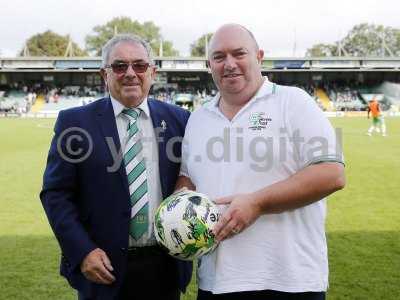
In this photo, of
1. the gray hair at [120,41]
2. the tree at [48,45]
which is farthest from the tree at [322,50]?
the gray hair at [120,41]

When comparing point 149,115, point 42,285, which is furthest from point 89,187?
point 42,285

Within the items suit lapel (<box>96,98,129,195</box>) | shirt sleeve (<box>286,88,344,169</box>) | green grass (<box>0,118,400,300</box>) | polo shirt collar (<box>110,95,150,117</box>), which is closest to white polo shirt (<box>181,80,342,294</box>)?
shirt sleeve (<box>286,88,344,169</box>)

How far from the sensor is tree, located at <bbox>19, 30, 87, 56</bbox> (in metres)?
87.4

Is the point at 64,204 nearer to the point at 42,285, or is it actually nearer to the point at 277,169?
the point at 277,169

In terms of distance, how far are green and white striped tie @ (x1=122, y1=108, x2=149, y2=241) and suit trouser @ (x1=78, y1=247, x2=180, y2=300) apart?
14 cm

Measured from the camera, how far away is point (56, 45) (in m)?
87.8

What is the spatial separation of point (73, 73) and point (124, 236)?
60.5 m

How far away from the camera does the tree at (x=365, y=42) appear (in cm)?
9556

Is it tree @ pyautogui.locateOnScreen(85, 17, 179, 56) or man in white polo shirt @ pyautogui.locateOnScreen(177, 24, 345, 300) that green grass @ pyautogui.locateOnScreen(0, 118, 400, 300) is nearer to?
man in white polo shirt @ pyautogui.locateOnScreen(177, 24, 345, 300)

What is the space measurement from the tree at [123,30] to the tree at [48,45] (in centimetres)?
497

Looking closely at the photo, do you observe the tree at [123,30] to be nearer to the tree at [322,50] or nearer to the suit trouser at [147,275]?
the tree at [322,50]

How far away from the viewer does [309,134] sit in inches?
113

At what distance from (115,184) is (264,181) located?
0.98m

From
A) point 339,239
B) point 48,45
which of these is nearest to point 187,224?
point 339,239
